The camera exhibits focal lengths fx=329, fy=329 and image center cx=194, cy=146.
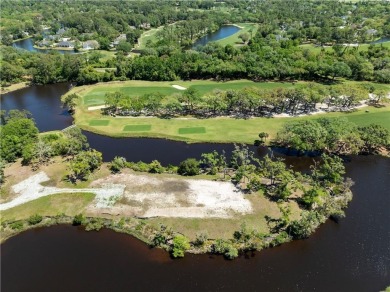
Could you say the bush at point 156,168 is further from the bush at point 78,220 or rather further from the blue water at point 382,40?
the blue water at point 382,40

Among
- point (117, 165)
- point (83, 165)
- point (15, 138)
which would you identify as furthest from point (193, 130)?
point (15, 138)

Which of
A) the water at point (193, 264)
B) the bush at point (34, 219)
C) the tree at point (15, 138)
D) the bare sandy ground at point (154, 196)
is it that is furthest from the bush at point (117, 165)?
the tree at point (15, 138)

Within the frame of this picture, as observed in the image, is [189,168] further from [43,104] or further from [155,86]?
[43,104]

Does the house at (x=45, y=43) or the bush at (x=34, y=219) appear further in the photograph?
the house at (x=45, y=43)

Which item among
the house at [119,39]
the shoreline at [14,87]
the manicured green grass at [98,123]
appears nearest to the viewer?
the manicured green grass at [98,123]

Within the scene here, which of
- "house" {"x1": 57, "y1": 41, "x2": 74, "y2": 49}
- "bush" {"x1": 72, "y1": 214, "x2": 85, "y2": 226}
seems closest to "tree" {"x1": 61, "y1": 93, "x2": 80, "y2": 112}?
"bush" {"x1": 72, "y1": 214, "x2": 85, "y2": 226}

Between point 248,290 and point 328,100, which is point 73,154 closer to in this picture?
point 248,290

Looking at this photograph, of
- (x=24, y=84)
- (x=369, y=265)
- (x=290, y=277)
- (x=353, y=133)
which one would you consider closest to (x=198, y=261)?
(x=290, y=277)

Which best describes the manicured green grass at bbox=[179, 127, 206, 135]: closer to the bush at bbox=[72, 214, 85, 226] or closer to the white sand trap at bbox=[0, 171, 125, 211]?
the white sand trap at bbox=[0, 171, 125, 211]
